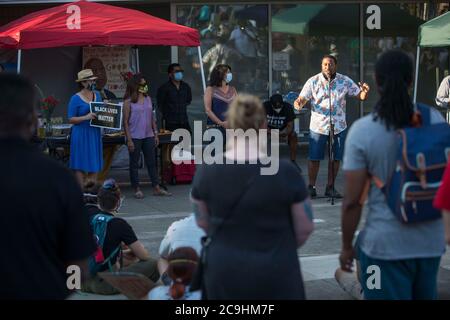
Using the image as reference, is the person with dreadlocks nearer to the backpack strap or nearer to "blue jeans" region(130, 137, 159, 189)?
the backpack strap

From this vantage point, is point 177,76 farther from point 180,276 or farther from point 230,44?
point 180,276

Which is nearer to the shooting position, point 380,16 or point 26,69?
point 26,69

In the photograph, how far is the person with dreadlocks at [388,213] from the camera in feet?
14.1

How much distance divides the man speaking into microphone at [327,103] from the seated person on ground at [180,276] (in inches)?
241

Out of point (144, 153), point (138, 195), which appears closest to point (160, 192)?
point (138, 195)

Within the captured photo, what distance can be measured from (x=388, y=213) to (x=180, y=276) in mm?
1456

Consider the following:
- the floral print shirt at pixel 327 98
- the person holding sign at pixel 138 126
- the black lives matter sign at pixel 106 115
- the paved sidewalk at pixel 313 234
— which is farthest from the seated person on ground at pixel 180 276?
the person holding sign at pixel 138 126

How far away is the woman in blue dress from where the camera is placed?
10703mm

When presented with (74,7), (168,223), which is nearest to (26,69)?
(74,7)

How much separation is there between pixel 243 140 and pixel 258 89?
13.0 m

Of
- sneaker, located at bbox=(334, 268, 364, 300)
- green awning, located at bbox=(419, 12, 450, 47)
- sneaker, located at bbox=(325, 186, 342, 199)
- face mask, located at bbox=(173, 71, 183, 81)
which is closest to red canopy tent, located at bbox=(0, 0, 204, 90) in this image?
face mask, located at bbox=(173, 71, 183, 81)

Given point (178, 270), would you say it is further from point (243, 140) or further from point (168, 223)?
point (168, 223)

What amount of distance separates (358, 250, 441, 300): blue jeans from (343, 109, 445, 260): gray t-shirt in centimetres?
5
